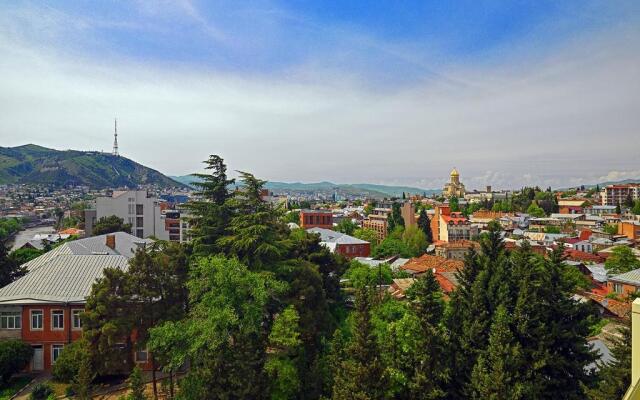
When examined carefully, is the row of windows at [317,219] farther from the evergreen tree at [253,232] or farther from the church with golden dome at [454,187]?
the church with golden dome at [454,187]

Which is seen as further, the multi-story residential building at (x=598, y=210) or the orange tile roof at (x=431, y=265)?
the multi-story residential building at (x=598, y=210)

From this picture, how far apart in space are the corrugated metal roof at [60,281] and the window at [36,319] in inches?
27.4

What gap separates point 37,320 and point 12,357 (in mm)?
2166

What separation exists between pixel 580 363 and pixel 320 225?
215ft

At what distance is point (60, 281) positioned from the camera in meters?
22.9

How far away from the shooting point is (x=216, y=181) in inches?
911

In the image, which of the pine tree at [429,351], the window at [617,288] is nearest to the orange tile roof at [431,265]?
the window at [617,288]

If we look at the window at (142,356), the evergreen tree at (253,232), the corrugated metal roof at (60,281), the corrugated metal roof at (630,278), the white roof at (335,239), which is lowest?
the window at (142,356)

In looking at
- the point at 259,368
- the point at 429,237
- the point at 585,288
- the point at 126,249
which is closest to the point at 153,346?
the point at 259,368

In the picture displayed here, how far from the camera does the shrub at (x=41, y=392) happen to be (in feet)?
60.7

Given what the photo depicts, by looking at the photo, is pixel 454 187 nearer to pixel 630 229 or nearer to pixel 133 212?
pixel 630 229

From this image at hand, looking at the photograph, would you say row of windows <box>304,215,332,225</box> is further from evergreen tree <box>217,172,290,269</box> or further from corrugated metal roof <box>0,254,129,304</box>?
evergreen tree <box>217,172,290,269</box>

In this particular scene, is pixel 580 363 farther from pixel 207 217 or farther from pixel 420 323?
pixel 207 217

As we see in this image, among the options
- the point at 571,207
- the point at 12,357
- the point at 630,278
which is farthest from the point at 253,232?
the point at 571,207
